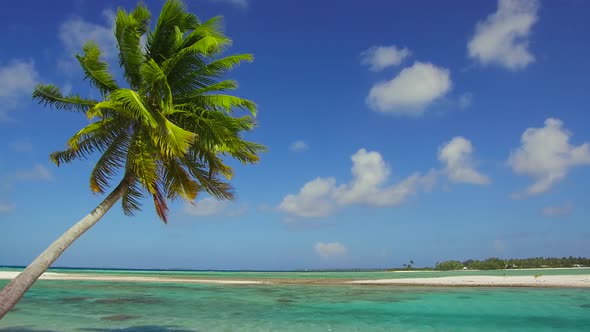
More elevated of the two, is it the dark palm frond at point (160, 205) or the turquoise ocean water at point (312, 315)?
the dark palm frond at point (160, 205)

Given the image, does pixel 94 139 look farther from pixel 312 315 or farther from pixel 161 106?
pixel 312 315

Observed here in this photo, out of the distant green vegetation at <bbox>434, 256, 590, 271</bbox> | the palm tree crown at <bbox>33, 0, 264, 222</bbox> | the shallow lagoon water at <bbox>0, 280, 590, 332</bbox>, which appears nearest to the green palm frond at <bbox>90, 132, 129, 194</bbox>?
the palm tree crown at <bbox>33, 0, 264, 222</bbox>

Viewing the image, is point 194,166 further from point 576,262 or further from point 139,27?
point 576,262

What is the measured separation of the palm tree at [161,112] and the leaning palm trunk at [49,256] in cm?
4

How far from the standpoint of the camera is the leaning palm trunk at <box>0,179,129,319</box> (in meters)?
6.89

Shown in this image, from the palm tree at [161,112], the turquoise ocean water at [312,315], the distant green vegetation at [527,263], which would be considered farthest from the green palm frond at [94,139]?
the distant green vegetation at [527,263]

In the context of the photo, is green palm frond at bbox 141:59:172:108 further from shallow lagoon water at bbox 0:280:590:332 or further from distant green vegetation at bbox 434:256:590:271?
distant green vegetation at bbox 434:256:590:271

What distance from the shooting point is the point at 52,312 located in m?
17.2

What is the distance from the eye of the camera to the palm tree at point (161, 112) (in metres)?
8.73

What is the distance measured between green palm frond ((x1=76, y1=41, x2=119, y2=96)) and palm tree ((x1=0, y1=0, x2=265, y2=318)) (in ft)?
0.07

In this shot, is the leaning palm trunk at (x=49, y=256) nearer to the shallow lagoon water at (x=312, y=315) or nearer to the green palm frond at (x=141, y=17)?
the green palm frond at (x=141, y=17)

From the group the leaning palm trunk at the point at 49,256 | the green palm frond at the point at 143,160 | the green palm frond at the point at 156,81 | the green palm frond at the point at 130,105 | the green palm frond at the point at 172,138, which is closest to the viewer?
the leaning palm trunk at the point at 49,256

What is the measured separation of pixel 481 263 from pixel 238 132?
8464 cm

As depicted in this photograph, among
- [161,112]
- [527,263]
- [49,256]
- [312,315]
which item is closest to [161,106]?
[161,112]
